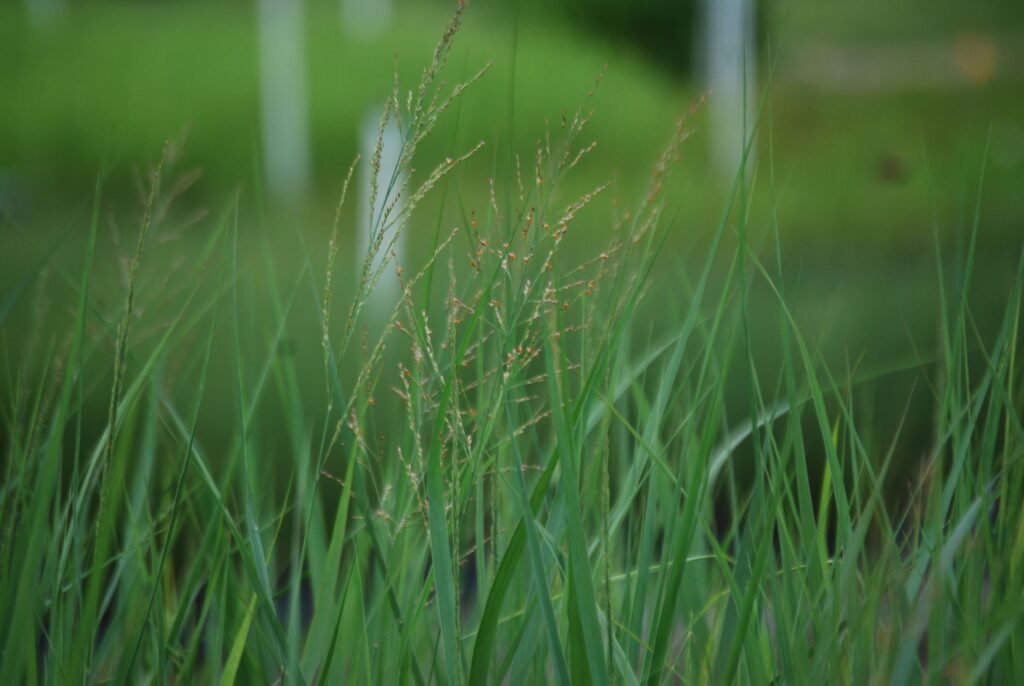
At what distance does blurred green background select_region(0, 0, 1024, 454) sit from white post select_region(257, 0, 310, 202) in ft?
0.19

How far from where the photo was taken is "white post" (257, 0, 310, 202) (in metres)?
3.14

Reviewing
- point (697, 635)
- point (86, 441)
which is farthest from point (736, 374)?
point (697, 635)

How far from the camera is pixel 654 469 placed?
49cm

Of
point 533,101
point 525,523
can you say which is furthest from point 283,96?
point 525,523

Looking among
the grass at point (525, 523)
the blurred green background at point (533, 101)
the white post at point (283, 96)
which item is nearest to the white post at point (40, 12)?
the blurred green background at point (533, 101)

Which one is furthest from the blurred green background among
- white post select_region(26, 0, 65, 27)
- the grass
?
the grass

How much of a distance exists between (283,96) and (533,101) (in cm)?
86

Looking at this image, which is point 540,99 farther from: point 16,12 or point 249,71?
point 16,12

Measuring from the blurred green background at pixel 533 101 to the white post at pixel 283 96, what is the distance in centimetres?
6

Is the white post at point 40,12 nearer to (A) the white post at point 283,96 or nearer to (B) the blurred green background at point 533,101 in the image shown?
(B) the blurred green background at point 533,101

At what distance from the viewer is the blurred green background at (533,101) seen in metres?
2.34

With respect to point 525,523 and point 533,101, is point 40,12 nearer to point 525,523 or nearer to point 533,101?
point 533,101

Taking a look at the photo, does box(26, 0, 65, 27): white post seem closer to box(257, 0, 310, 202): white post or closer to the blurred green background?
the blurred green background

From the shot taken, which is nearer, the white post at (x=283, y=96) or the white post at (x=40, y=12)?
the white post at (x=283, y=96)
